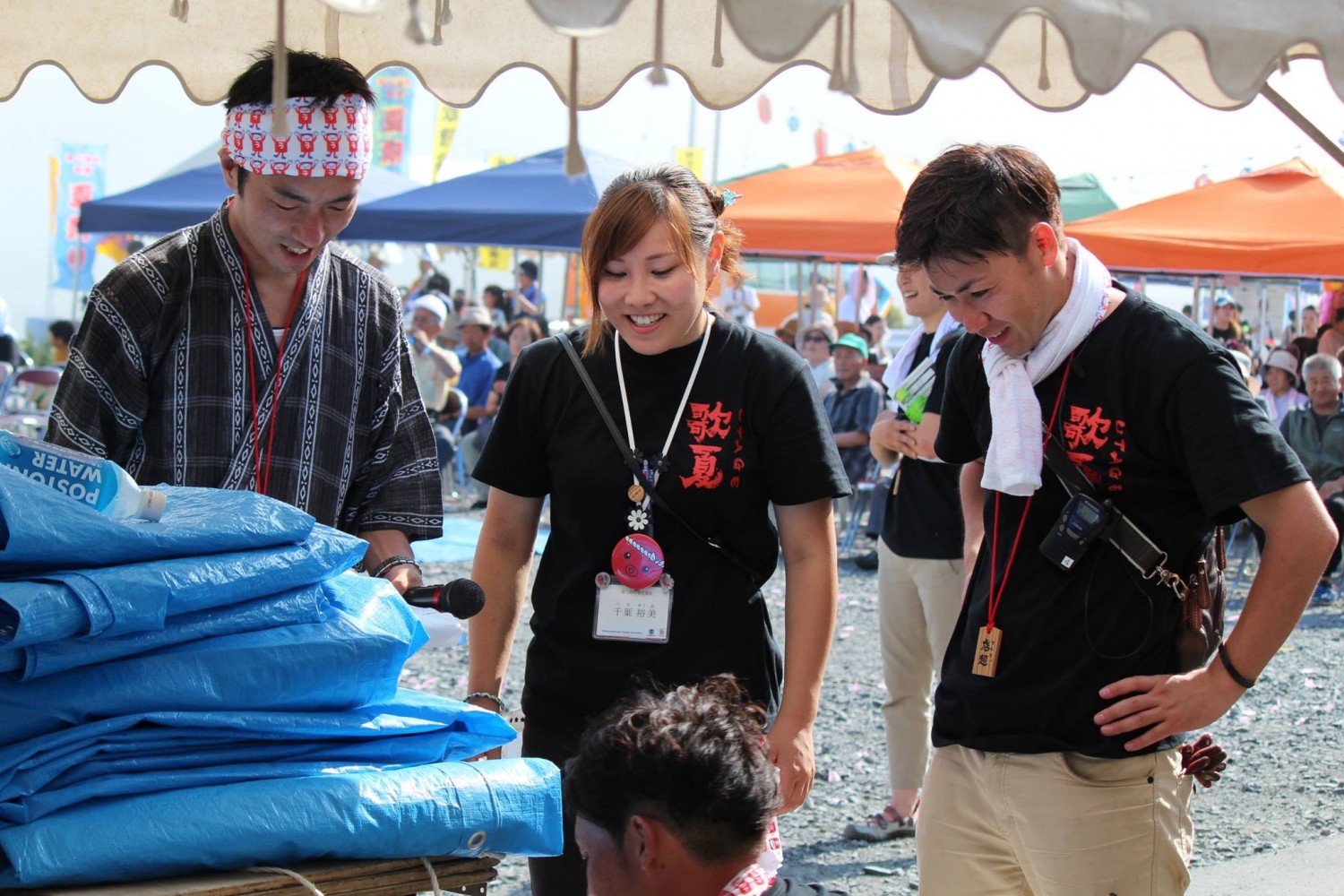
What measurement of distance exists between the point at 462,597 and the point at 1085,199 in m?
16.6

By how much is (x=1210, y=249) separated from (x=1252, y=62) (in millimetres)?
9397

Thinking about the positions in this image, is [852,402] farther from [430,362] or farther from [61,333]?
[61,333]

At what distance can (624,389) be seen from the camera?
8.80 ft

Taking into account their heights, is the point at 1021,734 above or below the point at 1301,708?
above

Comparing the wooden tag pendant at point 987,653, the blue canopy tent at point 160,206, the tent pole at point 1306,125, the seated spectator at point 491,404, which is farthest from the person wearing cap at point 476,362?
the wooden tag pendant at point 987,653

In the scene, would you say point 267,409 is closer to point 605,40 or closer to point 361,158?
point 361,158

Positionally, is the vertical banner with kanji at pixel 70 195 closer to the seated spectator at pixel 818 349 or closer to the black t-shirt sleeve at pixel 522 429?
the seated spectator at pixel 818 349

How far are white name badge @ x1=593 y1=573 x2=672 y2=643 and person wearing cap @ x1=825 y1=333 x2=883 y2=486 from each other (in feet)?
26.9

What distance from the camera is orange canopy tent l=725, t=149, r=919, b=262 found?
1089 cm

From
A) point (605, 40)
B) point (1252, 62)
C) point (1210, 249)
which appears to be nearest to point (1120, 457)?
point (1252, 62)

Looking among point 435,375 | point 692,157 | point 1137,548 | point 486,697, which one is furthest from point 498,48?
point 692,157

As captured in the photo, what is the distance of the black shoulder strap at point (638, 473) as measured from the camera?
261 centimetres

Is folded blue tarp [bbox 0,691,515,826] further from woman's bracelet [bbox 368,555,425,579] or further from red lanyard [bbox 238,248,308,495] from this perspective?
red lanyard [bbox 238,248,308,495]

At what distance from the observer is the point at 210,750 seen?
5.33 feet
